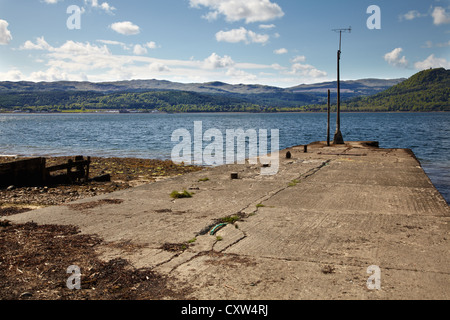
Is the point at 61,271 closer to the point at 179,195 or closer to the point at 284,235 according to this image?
the point at 284,235

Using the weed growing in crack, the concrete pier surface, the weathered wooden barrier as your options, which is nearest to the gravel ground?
the concrete pier surface

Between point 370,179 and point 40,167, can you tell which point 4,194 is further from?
point 370,179

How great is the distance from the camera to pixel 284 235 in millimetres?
6875

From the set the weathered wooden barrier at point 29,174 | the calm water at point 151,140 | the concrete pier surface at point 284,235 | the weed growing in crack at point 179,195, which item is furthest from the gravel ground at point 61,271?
the calm water at point 151,140

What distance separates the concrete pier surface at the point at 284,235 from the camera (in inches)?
192

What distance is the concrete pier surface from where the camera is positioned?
16.0ft

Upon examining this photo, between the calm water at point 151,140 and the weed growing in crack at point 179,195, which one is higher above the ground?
the weed growing in crack at point 179,195

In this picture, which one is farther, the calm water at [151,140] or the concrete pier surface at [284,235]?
the calm water at [151,140]

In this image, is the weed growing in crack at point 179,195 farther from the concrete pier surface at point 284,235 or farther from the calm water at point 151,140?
the calm water at point 151,140

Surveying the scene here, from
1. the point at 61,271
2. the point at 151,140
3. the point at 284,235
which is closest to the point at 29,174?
the point at 61,271

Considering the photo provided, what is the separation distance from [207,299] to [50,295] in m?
1.85

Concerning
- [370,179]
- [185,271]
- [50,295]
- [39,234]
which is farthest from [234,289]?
[370,179]

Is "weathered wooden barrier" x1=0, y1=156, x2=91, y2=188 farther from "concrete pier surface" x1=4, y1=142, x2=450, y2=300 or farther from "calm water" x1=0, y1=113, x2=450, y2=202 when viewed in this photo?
"calm water" x1=0, y1=113, x2=450, y2=202

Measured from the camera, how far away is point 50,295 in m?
4.66
